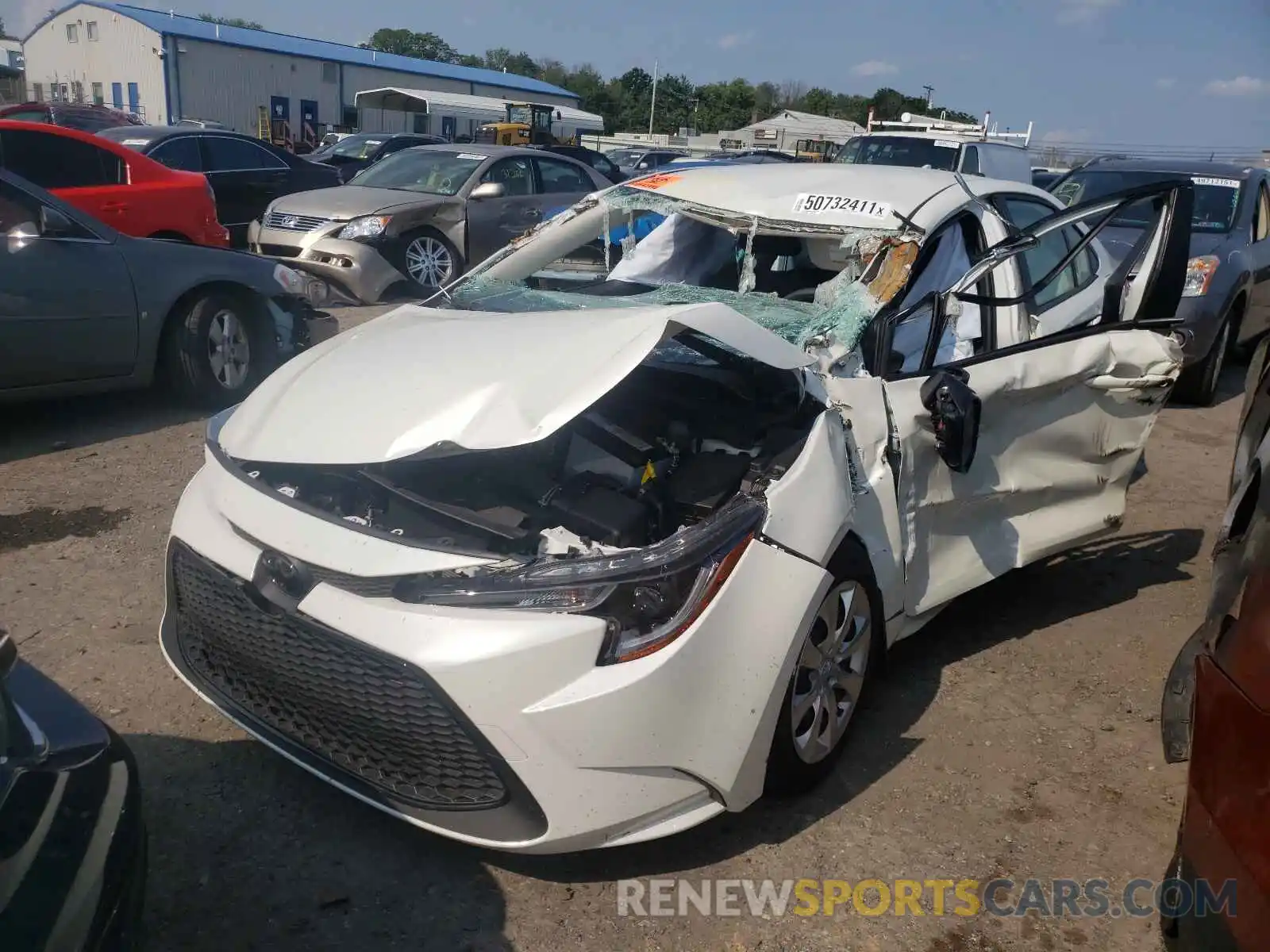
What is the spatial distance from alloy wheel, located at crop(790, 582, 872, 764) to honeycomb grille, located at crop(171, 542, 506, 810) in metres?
0.87

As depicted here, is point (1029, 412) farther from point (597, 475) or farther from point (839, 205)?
point (597, 475)

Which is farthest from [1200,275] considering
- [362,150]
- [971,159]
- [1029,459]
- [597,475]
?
[362,150]

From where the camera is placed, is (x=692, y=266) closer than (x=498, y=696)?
No

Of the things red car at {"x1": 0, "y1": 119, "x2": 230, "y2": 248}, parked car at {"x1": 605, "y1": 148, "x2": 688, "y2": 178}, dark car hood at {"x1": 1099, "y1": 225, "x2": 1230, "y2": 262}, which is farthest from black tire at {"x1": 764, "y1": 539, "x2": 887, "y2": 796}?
parked car at {"x1": 605, "y1": 148, "x2": 688, "y2": 178}

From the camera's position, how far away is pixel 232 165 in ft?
39.0

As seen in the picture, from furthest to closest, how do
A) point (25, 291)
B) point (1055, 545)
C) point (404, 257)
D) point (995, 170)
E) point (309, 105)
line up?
point (309, 105) < point (995, 170) < point (404, 257) < point (25, 291) < point (1055, 545)

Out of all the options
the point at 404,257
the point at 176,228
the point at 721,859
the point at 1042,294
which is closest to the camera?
the point at 721,859

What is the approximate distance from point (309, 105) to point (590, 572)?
45.5 m

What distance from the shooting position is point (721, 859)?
2625mm

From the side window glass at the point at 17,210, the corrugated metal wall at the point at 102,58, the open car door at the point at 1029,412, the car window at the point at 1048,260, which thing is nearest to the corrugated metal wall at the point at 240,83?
the corrugated metal wall at the point at 102,58

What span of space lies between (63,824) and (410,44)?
106099 mm

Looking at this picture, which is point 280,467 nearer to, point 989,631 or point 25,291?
point 989,631

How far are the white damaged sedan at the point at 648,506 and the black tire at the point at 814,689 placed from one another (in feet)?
0.04

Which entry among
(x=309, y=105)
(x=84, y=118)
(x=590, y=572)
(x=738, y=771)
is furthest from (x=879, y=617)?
(x=309, y=105)
